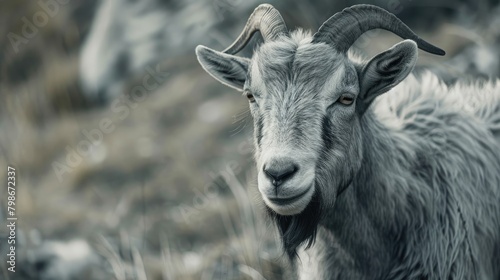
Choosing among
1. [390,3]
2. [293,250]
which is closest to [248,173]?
[390,3]

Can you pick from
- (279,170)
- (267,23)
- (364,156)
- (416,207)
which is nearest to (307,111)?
(279,170)

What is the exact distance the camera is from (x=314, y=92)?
402 cm

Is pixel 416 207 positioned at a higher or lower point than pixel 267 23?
lower

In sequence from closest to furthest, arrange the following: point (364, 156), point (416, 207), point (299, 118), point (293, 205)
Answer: point (293, 205) → point (299, 118) → point (364, 156) → point (416, 207)

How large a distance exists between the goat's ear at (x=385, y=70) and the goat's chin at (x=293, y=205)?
67cm

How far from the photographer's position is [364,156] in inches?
169

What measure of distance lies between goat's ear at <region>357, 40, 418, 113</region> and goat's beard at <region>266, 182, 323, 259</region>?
63 centimetres

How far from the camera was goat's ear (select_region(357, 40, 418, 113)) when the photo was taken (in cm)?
412

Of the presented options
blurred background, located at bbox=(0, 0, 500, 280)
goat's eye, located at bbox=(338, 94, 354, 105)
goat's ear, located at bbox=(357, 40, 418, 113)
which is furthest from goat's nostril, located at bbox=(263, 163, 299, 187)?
blurred background, located at bbox=(0, 0, 500, 280)

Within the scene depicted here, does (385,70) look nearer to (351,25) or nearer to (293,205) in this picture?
(351,25)

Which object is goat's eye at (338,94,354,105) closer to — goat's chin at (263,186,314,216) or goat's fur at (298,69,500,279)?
goat's fur at (298,69,500,279)

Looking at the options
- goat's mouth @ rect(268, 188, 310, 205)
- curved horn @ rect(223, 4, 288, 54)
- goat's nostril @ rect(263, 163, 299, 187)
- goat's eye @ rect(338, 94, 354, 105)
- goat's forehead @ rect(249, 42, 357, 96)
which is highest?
curved horn @ rect(223, 4, 288, 54)

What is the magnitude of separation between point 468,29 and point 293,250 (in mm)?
4040

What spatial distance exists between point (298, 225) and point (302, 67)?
836mm
